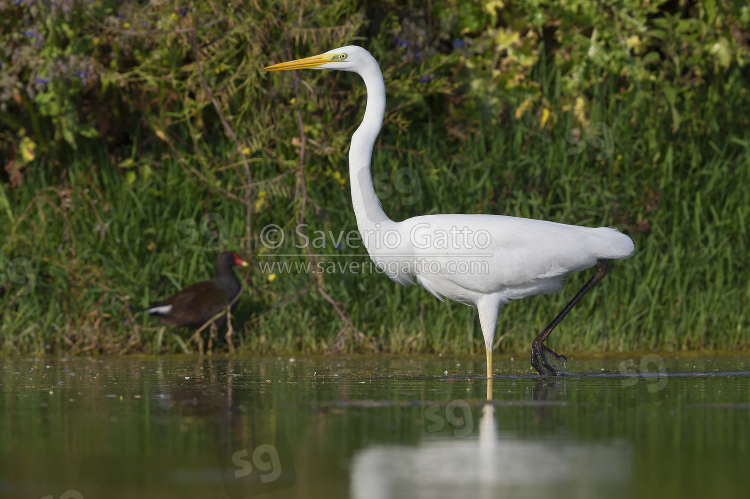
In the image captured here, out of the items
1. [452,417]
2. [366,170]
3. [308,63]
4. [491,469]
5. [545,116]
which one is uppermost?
[545,116]

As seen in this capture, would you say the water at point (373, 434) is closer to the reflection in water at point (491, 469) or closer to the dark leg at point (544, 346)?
the reflection in water at point (491, 469)

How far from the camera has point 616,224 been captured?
31.9ft

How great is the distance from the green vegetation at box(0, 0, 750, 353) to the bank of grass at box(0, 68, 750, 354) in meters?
0.02

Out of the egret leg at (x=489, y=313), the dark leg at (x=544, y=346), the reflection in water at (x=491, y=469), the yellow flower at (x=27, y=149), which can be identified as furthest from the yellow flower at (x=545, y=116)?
the reflection in water at (x=491, y=469)

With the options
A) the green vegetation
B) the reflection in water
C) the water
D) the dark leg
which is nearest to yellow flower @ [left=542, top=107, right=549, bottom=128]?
the green vegetation

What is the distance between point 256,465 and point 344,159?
6.02 metres

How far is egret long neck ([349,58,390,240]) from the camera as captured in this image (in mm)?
7523

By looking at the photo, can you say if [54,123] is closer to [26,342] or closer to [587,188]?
[26,342]

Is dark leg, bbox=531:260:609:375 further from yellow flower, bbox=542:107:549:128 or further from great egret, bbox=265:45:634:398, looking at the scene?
yellow flower, bbox=542:107:549:128

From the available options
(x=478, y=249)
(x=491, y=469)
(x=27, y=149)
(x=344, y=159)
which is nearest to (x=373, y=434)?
(x=491, y=469)

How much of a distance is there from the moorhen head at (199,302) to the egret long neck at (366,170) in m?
1.79

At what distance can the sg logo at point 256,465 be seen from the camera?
388 cm

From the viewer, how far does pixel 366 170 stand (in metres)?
7.52

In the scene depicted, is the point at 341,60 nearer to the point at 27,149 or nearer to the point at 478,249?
the point at 478,249
